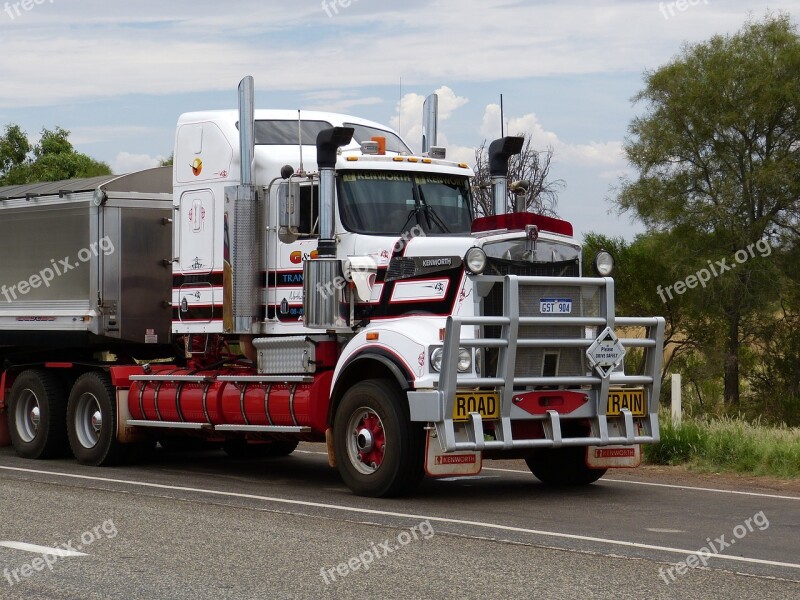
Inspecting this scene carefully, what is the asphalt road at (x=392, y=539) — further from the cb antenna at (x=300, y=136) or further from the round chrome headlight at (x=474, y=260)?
the cb antenna at (x=300, y=136)

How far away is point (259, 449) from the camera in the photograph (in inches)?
673

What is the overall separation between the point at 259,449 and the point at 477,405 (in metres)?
6.14

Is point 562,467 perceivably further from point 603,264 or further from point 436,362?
point 436,362

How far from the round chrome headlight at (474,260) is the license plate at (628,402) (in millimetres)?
1839

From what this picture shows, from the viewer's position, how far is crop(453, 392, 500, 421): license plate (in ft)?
37.6

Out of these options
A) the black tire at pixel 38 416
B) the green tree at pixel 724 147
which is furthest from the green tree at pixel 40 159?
the black tire at pixel 38 416

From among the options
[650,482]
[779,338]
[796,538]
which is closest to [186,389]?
[650,482]

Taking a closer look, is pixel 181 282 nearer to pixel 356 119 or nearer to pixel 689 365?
pixel 356 119

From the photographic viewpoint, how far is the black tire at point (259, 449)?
17016mm

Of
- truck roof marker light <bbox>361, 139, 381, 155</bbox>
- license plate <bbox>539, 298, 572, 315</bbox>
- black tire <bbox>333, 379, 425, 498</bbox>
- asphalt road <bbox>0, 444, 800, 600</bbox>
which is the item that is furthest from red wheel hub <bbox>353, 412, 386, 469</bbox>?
truck roof marker light <bbox>361, 139, 381, 155</bbox>

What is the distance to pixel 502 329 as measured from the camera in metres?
11.9

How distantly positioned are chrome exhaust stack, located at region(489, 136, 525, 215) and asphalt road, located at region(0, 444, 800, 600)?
10.1 feet

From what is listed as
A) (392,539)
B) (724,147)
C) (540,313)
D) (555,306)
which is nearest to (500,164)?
(555,306)

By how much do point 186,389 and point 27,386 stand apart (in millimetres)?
3035
